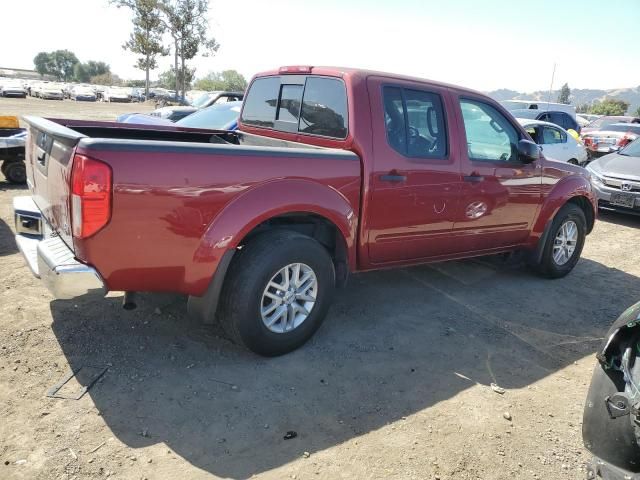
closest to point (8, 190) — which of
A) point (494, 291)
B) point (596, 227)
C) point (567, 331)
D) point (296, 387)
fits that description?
point (296, 387)

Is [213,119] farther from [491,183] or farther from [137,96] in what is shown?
[137,96]

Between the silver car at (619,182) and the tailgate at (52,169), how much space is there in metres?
8.06

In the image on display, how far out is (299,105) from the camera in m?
4.25

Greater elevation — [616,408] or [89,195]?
[89,195]

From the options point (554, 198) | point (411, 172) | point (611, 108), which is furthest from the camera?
point (611, 108)

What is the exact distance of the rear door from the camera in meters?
3.78

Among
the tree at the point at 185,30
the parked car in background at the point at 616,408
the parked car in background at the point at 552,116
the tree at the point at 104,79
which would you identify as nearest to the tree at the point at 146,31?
the tree at the point at 185,30

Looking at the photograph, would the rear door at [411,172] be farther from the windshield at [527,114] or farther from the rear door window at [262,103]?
the windshield at [527,114]

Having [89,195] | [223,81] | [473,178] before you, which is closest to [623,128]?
[473,178]

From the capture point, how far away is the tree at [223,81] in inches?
3214

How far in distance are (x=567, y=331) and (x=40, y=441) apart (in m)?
4.01

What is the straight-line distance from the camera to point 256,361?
3.44m

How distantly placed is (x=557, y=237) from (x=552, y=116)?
9.79 m

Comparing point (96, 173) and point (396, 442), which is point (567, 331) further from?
point (96, 173)
